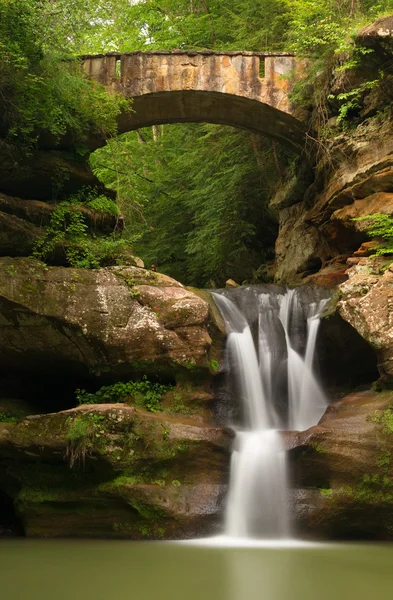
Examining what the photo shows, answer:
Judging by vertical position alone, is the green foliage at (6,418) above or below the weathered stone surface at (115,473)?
above

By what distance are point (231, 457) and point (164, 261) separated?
15854 millimetres

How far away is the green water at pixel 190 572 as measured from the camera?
539cm

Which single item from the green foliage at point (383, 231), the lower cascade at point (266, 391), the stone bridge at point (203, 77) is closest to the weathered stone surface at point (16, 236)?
the lower cascade at point (266, 391)

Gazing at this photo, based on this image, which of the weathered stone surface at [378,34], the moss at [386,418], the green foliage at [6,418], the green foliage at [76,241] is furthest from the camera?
the weathered stone surface at [378,34]

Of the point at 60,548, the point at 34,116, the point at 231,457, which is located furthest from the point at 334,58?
the point at 60,548

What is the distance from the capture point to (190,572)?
20.3 feet

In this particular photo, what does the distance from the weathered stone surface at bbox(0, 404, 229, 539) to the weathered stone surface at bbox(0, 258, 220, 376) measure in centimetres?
128

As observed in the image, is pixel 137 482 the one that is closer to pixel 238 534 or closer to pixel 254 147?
pixel 238 534

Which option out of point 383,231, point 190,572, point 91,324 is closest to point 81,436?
point 91,324

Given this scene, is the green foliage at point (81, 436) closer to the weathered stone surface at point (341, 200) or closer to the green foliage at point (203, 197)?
the weathered stone surface at point (341, 200)

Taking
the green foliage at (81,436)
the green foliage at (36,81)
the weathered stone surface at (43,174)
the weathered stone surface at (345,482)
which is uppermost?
the green foliage at (36,81)

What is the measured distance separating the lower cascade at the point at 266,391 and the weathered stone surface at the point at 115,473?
39cm

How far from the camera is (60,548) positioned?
769 centimetres

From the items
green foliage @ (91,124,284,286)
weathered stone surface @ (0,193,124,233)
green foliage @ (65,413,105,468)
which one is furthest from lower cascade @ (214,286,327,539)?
green foliage @ (91,124,284,286)
